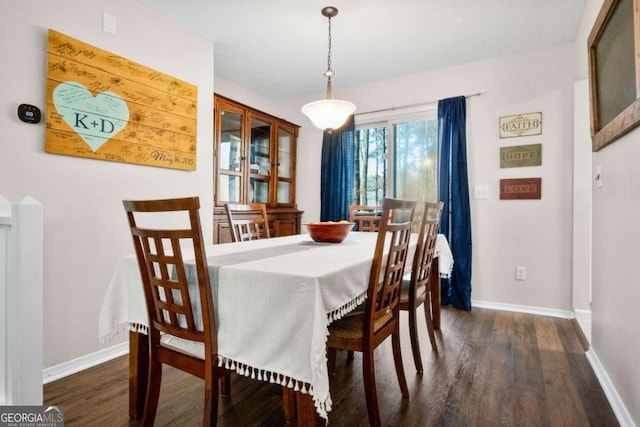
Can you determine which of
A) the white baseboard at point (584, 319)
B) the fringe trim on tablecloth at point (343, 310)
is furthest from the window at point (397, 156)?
the fringe trim on tablecloth at point (343, 310)

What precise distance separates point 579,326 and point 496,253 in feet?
2.87

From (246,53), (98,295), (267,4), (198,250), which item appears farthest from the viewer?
(246,53)

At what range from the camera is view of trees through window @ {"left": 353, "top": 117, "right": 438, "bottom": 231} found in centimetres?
368

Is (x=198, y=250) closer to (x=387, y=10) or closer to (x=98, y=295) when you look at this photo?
(x=98, y=295)

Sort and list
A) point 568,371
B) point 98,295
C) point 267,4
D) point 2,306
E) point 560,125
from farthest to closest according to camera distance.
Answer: point 560,125
point 267,4
point 98,295
point 568,371
point 2,306

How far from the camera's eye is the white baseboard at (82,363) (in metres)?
1.91

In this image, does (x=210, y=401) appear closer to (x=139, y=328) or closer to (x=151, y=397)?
(x=151, y=397)

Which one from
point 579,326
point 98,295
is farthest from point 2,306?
point 579,326

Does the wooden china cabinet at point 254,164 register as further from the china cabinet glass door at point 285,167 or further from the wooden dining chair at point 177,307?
the wooden dining chair at point 177,307

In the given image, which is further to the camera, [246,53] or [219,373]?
[246,53]

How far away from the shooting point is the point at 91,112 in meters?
2.08

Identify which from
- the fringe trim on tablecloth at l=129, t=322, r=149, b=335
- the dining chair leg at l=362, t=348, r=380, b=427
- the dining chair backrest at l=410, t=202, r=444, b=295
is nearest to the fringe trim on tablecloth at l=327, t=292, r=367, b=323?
the dining chair leg at l=362, t=348, r=380, b=427

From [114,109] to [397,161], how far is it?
276 cm

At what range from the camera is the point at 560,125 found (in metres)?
3.04
